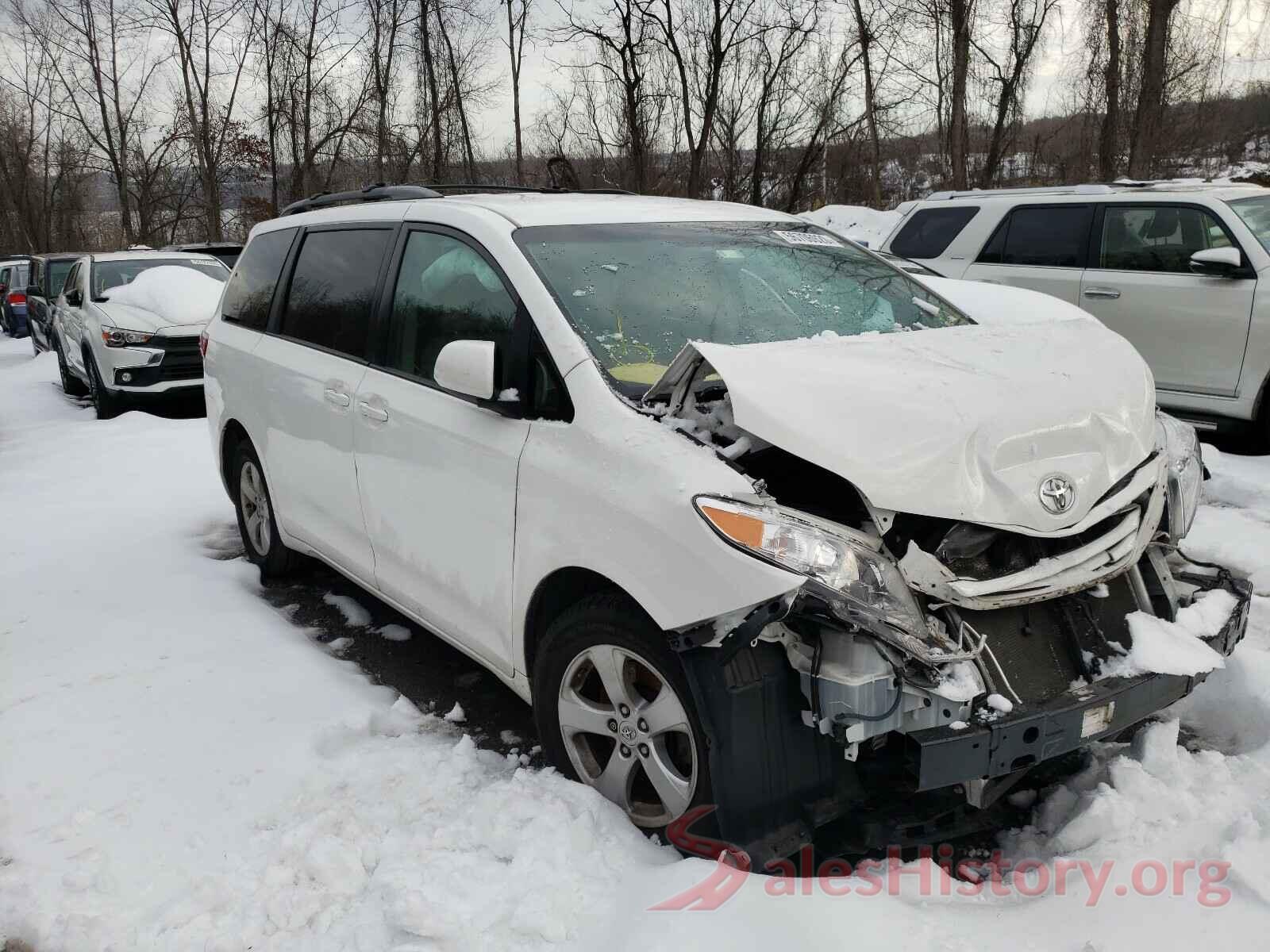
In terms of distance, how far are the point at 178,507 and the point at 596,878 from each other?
494 centimetres

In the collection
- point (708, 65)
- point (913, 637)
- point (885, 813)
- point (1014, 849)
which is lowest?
point (1014, 849)

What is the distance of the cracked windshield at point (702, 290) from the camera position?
3.03 metres

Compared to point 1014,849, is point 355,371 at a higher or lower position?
higher

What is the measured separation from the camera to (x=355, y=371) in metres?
3.85

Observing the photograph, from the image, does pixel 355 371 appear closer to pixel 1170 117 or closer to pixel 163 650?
pixel 163 650

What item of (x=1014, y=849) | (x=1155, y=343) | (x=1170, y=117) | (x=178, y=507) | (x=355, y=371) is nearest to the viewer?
(x=1014, y=849)

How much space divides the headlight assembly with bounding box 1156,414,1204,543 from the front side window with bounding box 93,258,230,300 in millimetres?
11018

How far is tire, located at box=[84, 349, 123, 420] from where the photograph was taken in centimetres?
1015

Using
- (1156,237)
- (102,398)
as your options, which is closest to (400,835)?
(1156,237)

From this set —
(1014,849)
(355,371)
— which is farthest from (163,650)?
(1014,849)

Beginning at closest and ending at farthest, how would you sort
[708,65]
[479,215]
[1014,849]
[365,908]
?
[365,908], [1014,849], [479,215], [708,65]

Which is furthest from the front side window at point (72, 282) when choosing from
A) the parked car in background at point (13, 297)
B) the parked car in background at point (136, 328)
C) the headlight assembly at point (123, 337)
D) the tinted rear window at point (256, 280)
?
the parked car in background at point (13, 297)

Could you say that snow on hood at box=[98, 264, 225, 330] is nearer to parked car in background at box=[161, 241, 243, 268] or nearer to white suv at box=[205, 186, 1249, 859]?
parked car in background at box=[161, 241, 243, 268]

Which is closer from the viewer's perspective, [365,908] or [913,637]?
[913,637]
